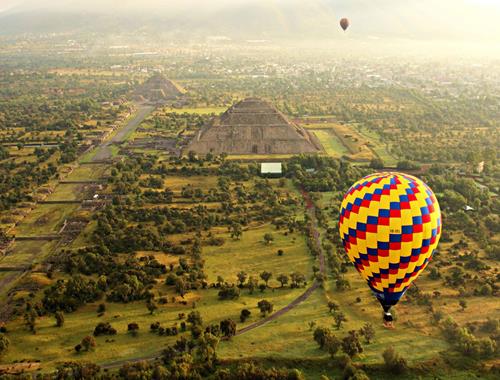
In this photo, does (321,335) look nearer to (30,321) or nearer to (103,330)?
(103,330)

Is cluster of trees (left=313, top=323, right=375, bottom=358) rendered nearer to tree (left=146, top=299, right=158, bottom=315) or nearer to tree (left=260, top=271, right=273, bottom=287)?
tree (left=260, top=271, right=273, bottom=287)

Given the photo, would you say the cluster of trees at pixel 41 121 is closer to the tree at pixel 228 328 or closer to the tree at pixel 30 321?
the tree at pixel 30 321

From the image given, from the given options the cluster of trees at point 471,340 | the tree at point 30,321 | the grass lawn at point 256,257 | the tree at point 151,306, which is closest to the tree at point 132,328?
the tree at point 151,306

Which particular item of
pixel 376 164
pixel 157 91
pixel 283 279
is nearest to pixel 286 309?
pixel 283 279

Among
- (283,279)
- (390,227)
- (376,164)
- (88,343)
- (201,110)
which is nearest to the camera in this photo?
(390,227)

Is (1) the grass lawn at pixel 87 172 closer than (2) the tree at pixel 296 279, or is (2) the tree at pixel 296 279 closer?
(2) the tree at pixel 296 279

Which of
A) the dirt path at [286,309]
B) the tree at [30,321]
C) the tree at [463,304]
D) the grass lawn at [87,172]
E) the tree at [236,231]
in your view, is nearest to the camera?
the dirt path at [286,309]

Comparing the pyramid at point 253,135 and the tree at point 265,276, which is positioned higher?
the pyramid at point 253,135
